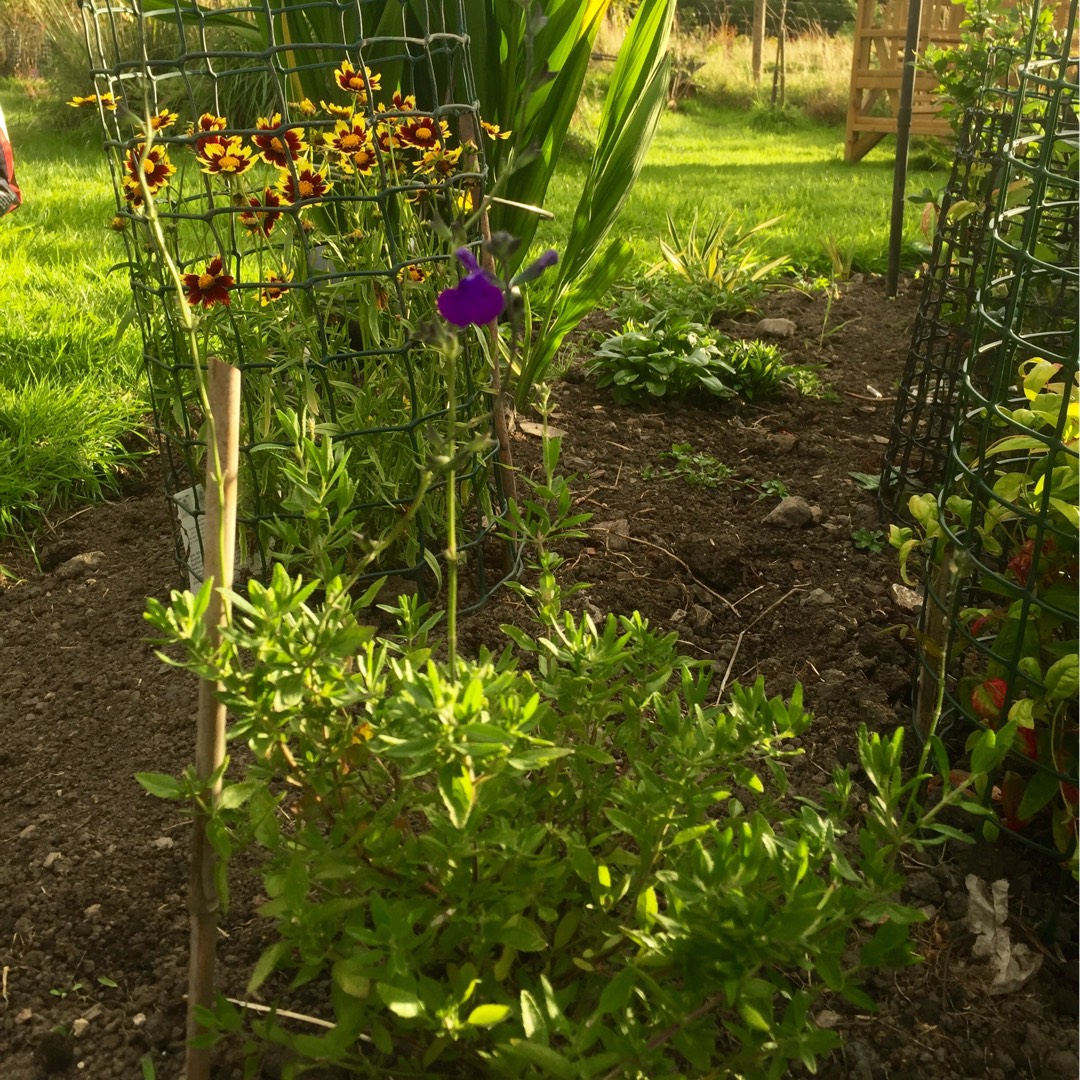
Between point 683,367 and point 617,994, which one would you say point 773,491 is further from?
point 617,994

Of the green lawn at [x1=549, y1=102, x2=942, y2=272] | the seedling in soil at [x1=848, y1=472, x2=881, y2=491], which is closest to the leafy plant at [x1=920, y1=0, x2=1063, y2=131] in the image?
the seedling in soil at [x1=848, y1=472, x2=881, y2=491]

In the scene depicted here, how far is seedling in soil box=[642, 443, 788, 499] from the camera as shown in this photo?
99.0 inches

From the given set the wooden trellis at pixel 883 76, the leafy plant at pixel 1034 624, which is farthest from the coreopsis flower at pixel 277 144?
the wooden trellis at pixel 883 76

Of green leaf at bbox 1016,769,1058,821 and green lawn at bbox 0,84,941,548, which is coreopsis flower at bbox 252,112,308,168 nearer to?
green lawn at bbox 0,84,941,548

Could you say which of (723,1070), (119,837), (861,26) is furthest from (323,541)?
(861,26)

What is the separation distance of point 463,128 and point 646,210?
3571mm

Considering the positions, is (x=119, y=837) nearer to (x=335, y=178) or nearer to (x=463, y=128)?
(x=335, y=178)

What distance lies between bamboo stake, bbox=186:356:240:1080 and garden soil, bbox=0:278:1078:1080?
19 centimetres

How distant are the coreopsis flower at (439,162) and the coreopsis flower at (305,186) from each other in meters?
0.20

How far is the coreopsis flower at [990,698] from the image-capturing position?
1439mm

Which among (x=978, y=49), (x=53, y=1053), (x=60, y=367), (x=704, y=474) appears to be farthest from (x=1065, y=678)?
(x=60, y=367)

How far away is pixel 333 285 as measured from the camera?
2123mm

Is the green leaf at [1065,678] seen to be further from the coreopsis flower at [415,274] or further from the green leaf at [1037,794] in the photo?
the coreopsis flower at [415,274]

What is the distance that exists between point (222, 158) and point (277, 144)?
0.09 m
